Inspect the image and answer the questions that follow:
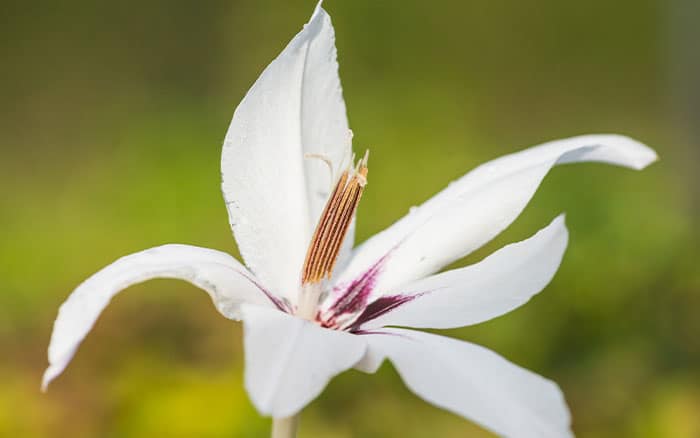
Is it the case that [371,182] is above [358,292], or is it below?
below

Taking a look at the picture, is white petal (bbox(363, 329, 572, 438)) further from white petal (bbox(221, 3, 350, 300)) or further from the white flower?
white petal (bbox(221, 3, 350, 300))

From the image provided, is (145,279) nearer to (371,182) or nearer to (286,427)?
(286,427)

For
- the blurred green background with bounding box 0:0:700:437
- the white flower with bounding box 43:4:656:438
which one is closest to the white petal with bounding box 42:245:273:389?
the white flower with bounding box 43:4:656:438

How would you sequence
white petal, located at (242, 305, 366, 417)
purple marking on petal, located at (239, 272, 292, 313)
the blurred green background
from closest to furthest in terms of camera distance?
white petal, located at (242, 305, 366, 417) < purple marking on petal, located at (239, 272, 292, 313) < the blurred green background

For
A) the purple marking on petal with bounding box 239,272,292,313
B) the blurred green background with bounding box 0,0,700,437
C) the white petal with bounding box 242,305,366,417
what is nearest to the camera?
the white petal with bounding box 242,305,366,417

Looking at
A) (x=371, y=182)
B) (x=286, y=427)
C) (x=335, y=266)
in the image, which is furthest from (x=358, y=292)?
(x=371, y=182)

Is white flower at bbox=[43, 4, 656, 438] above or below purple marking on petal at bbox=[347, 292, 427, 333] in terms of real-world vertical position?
above

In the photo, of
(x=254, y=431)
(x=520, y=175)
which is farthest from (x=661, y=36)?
(x=520, y=175)

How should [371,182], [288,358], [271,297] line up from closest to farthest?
[288,358] → [271,297] → [371,182]
